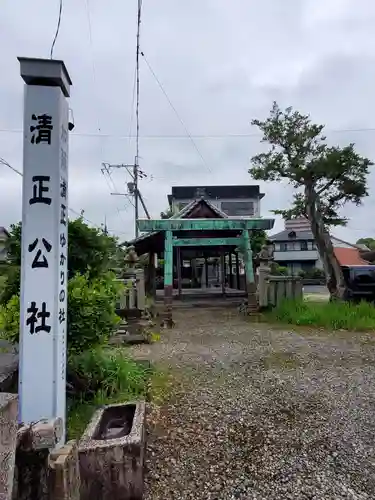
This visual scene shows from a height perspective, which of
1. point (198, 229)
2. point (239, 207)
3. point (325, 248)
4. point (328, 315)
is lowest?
point (328, 315)

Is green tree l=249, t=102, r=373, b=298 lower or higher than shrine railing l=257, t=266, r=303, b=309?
higher

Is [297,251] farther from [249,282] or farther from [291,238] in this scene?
[249,282]

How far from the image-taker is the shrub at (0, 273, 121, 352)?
3.28 meters

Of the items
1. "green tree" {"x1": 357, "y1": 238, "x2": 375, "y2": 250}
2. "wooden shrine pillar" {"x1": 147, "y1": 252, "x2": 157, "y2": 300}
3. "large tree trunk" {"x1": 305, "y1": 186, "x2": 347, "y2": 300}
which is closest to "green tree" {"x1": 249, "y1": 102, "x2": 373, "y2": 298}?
"large tree trunk" {"x1": 305, "y1": 186, "x2": 347, "y2": 300}

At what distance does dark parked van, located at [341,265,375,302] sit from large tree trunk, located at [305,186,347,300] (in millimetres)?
342

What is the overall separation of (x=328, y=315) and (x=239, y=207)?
24.8 m

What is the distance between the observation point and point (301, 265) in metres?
34.0

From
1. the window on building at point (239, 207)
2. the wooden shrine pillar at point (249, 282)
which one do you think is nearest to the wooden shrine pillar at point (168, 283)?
the wooden shrine pillar at point (249, 282)

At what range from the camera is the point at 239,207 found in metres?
32.6

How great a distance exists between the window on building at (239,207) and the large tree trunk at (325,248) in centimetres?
2092

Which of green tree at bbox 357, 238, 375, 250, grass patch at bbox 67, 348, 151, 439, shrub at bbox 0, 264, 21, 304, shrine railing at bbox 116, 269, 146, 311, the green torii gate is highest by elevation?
green tree at bbox 357, 238, 375, 250

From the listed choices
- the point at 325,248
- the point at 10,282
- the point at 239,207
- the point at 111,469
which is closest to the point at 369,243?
the point at 239,207

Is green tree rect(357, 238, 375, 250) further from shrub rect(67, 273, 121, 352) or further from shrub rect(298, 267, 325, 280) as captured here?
shrub rect(67, 273, 121, 352)

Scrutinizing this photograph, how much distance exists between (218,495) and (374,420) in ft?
5.76
